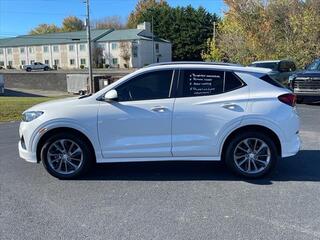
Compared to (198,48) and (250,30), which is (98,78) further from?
(198,48)

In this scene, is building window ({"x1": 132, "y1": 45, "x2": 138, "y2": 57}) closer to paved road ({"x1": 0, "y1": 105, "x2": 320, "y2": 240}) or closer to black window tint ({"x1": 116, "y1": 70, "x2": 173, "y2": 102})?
paved road ({"x1": 0, "y1": 105, "x2": 320, "y2": 240})

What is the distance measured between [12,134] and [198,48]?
81.4m

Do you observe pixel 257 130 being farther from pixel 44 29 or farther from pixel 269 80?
pixel 44 29

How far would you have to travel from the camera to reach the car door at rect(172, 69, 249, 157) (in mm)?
6234

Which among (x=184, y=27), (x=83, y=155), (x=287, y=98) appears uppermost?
(x=184, y=27)

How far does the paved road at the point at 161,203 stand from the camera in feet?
14.6

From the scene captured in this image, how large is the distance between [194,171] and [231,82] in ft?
5.09

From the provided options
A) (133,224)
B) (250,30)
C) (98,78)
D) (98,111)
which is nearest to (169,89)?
(98,111)

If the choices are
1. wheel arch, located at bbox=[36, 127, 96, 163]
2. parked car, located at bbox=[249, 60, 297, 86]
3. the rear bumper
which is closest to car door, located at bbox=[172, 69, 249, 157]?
the rear bumper

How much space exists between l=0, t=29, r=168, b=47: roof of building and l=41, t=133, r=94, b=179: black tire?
80.6m

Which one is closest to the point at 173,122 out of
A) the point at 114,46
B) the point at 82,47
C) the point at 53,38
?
the point at 114,46

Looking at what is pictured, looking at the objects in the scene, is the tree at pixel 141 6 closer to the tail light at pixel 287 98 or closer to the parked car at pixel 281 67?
the parked car at pixel 281 67

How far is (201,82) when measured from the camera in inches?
252

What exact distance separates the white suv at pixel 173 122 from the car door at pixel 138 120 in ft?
0.05
